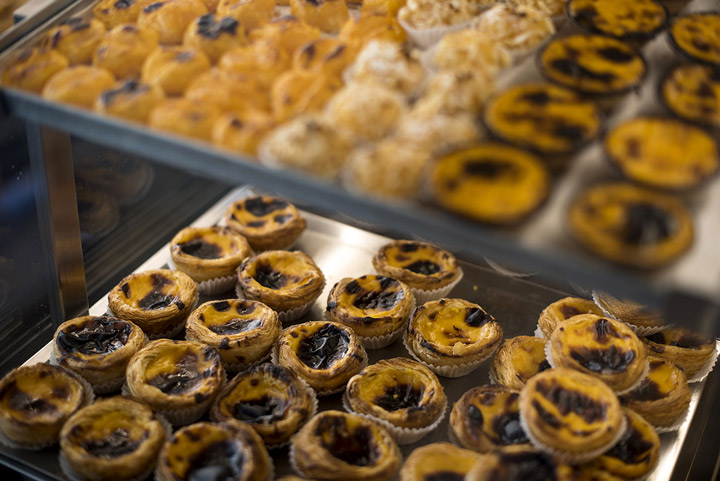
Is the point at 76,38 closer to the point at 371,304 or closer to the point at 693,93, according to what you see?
the point at 371,304

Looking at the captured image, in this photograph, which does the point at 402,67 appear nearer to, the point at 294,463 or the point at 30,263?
the point at 294,463

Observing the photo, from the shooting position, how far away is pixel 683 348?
3090 millimetres

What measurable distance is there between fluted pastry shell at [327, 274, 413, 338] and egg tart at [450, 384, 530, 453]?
50 centimetres

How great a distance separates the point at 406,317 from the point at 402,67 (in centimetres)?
140

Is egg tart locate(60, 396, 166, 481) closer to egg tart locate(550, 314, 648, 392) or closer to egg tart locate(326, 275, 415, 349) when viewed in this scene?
egg tart locate(326, 275, 415, 349)

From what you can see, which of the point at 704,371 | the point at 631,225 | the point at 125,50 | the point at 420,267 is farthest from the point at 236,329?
the point at 704,371

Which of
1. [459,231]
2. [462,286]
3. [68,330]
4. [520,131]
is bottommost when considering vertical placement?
[462,286]

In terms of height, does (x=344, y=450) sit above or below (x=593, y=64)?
below

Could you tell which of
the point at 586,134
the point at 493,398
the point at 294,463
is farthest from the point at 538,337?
the point at 586,134

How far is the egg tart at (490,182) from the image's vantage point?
168cm

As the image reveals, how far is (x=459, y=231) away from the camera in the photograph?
5.49 feet

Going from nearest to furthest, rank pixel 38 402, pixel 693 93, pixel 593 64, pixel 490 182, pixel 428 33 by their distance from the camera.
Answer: pixel 490 182
pixel 693 93
pixel 593 64
pixel 428 33
pixel 38 402

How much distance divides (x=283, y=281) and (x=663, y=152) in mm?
1997

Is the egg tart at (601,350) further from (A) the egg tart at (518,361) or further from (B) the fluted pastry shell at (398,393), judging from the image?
(B) the fluted pastry shell at (398,393)
